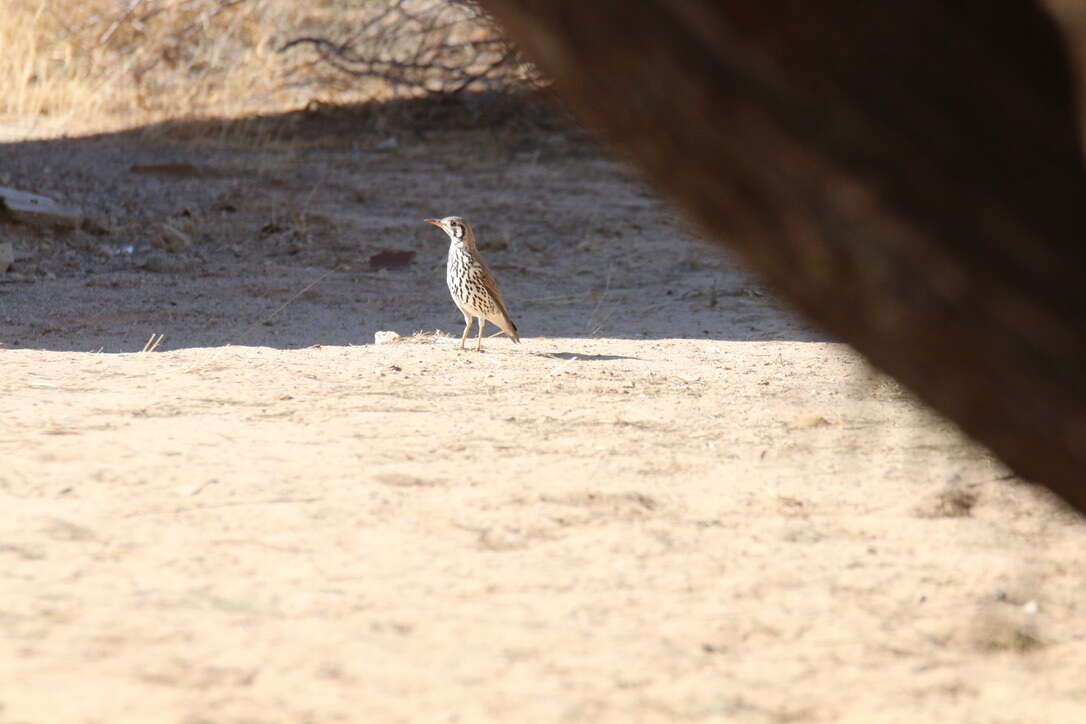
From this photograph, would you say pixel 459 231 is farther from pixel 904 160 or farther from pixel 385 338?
pixel 904 160

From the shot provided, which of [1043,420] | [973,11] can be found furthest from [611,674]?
[973,11]

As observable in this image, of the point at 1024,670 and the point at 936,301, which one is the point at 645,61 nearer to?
the point at 936,301

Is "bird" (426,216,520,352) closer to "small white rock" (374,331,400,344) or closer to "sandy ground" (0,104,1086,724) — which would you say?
"sandy ground" (0,104,1086,724)

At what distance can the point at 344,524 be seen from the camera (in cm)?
366

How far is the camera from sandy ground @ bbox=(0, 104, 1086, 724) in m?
A: 2.75

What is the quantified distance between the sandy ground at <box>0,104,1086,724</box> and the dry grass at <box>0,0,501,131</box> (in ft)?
24.6

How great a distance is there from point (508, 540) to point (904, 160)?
7.83 ft

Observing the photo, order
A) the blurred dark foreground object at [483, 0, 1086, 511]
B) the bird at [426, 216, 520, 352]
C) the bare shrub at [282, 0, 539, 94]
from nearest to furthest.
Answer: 1. the blurred dark foreground object at [483, 0, 1086, 511]
2. the bird at [426, 216, 520, 352]
3. the bare shrub at [282, 0, 539, 94]

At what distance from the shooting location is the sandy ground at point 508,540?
9.02ft

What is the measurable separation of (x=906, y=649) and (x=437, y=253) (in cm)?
710

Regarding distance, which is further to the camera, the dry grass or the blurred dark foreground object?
the dry grass

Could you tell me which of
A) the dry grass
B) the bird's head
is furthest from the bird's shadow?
the dry grass

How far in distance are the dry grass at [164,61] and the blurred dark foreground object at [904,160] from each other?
43.0 ft

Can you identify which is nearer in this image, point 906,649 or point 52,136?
point 906,649
